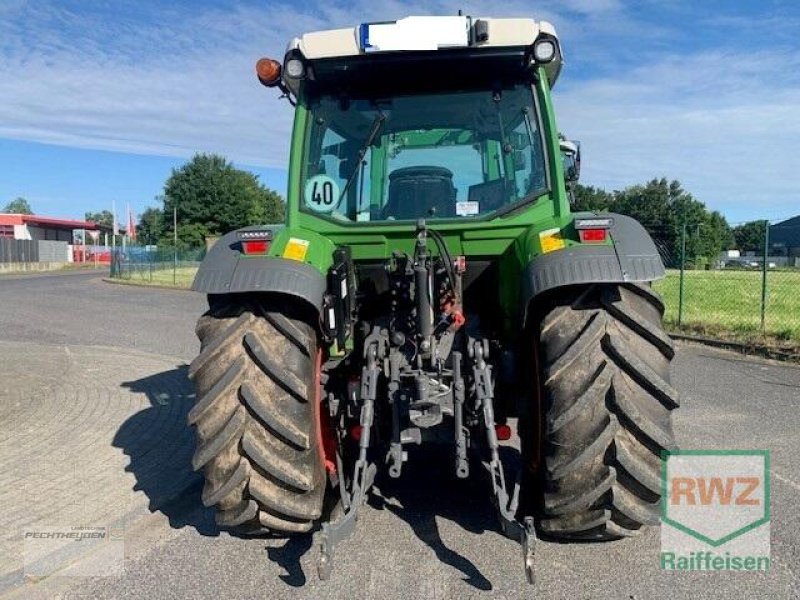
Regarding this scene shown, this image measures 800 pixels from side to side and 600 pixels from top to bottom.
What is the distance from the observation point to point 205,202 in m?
66.2

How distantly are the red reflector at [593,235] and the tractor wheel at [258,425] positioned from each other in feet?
4.78

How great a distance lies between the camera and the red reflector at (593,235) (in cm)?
341

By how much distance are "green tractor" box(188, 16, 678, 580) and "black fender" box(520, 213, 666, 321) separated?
10 millimetres

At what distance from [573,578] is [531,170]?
85.4 inches

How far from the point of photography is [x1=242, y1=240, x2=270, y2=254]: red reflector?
3.68m

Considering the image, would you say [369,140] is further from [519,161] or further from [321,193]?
[519,161]

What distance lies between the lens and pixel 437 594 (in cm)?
328

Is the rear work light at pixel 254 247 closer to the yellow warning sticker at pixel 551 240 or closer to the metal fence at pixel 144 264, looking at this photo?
the yellow warning sticker at pixel 551 240

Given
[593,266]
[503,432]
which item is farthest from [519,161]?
[503,432]

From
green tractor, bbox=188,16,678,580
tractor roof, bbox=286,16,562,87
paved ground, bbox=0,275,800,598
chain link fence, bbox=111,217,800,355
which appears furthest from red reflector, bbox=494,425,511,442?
chain link fence, bbox=111,217,800,355

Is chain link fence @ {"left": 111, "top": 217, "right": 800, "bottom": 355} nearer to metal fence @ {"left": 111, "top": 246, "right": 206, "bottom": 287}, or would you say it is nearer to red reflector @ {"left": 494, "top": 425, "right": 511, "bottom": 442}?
red reflector @ {"left": 494, "top": 425, "right": 511, "bottom": 442}

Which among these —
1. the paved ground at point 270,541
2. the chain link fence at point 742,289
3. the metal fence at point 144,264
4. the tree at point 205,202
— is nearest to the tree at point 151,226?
the tree at point 205,202

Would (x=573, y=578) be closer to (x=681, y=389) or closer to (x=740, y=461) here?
(x=740, y=461)

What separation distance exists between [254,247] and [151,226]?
251ft
